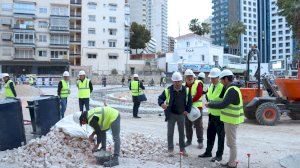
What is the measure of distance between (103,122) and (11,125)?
2256 mm

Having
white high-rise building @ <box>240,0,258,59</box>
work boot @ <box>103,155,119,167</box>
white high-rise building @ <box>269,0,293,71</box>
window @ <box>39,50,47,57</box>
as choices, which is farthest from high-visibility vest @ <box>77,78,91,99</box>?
white high-rise building @ <box>240,0,258,59</box>

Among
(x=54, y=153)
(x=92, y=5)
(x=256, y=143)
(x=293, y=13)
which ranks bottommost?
(x=256, y=143)

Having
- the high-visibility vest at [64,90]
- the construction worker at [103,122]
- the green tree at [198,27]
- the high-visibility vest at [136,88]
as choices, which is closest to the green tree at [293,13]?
the high-visibility vest at [136,88]

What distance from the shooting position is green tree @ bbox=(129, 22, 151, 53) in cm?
8769

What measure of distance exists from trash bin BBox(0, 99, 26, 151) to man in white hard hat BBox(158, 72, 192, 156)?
2995 millimetres

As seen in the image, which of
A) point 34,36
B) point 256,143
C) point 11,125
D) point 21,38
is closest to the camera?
point 11,125

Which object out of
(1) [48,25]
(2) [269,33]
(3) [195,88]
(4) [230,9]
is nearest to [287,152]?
(3) [195,88]

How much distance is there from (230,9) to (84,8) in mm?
82329

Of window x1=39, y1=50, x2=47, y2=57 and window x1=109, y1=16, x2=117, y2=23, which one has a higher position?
window x1=109, y1=16, x2=117, y2=23

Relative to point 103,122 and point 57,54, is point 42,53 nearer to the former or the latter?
point 57,54

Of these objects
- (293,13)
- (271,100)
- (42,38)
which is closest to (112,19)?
(42,38)

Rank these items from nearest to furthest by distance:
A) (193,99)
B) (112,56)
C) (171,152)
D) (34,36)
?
(171,152)
(193,99)
(34,36)
(112,56)

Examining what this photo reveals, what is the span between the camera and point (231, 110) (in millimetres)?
7824

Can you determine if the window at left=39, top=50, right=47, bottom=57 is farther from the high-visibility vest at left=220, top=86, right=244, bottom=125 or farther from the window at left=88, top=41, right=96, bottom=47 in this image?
the high-visibility vest at left=220, top=86, right=244, bottom=125
